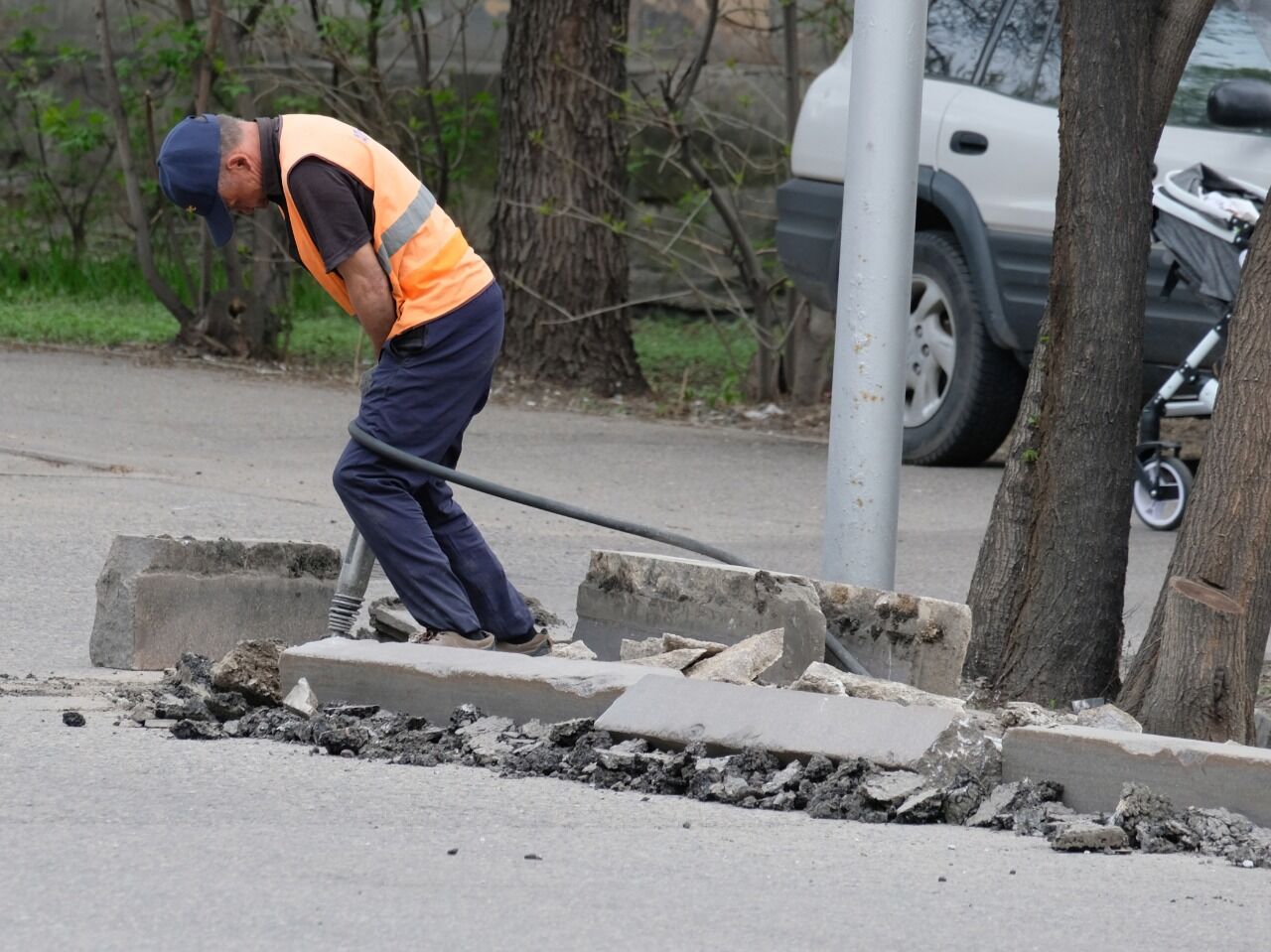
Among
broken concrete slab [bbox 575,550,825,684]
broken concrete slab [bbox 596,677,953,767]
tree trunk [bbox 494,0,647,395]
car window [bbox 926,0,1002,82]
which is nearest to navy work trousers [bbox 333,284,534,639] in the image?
broken concrete slab [bbox 575,550,825,684]

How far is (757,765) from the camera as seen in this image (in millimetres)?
4781

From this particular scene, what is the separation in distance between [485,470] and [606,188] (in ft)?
11.2

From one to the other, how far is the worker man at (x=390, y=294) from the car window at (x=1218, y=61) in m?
4.71

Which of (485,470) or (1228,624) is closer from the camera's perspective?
(1228,624)

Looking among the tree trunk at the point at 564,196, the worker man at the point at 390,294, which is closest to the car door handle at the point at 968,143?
the tree trunk at the point at 564,196

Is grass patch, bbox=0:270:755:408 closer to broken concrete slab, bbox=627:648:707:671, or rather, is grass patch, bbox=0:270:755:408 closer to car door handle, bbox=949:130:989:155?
car door handle, bbox=949:130:989:155

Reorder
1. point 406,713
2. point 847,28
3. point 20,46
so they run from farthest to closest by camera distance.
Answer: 1. point 20,46
2. point 847,28
3. point 406,713

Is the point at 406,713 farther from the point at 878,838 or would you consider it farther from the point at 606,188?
the point at 606,188

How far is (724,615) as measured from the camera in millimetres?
5887

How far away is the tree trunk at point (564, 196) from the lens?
12.6 metres

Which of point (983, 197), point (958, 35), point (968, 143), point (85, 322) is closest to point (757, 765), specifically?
point (983, 197)

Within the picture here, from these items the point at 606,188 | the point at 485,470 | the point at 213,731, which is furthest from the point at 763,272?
the point at 213,731

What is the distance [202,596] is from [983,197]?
5.13m

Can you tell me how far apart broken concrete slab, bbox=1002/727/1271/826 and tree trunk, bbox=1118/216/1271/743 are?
48 cm
